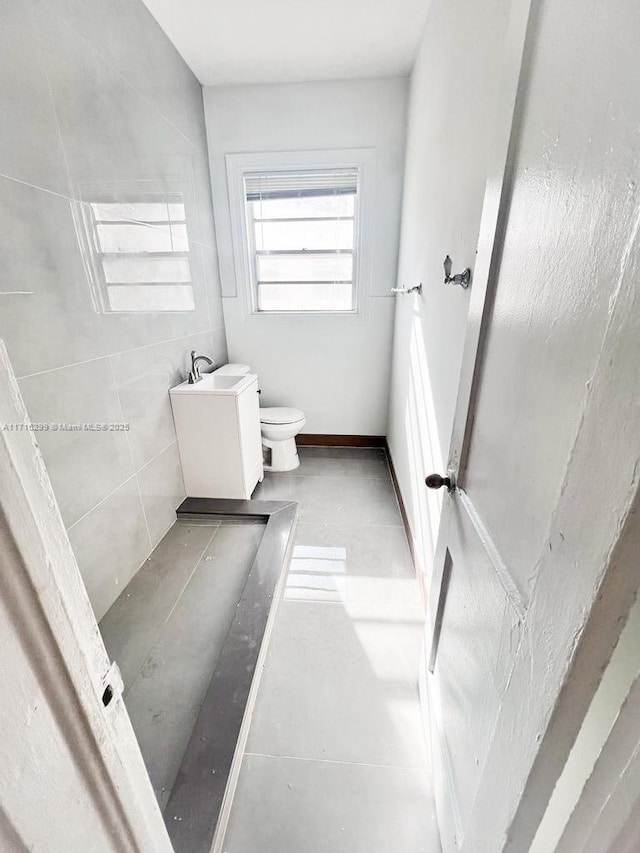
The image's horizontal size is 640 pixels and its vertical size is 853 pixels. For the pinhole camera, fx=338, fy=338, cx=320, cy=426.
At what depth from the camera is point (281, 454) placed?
8.77 ft

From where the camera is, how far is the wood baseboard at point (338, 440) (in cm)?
304

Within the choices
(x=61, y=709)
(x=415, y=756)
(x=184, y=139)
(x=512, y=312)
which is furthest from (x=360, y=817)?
(x=184, y=139)

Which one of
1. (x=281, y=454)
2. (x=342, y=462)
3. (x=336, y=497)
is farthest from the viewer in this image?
(x=342, y=462)

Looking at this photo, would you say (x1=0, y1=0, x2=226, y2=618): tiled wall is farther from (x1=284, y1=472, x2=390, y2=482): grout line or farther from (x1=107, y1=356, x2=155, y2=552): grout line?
(x1=284, y1=472, x2=390, y2=482): grout line

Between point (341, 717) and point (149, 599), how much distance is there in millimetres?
975

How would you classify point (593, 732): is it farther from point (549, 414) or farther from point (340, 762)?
point (340, 762)

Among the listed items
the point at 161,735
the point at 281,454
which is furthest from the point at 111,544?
the point at 281,454

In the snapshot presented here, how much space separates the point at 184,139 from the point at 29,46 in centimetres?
112

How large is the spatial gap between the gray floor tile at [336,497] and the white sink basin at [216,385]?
776 millimetres

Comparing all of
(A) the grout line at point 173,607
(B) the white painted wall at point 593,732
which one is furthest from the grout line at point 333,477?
(B) the white painted wall at point 593,732

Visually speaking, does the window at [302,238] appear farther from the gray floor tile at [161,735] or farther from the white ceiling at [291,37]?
the gray floor tile at [161,735]

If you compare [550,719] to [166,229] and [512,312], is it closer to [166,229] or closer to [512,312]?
[512,312]

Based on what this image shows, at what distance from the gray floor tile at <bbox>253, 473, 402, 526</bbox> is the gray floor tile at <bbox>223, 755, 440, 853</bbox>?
1.17 m

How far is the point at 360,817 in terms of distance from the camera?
2.98ft
